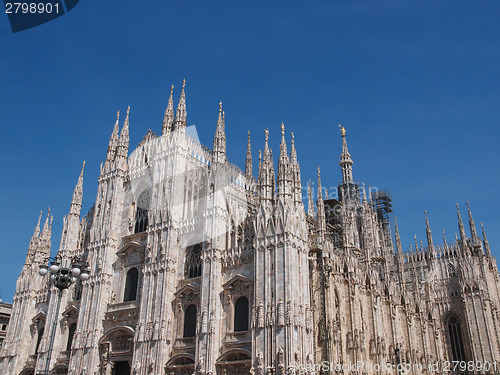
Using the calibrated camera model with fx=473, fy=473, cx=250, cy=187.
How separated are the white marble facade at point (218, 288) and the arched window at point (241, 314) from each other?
70 millimetres

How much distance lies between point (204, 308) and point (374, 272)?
16557mm

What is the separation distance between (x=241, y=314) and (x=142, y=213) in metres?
15.3

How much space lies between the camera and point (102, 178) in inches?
1827

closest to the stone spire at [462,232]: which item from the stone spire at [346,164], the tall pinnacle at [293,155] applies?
the stone spire at [346,164]

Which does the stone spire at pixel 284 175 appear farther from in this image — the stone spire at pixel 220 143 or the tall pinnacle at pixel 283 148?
the stone spire at pixel 220 143

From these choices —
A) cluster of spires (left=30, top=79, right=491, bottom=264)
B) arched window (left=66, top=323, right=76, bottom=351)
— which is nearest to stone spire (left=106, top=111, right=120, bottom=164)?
cluster of spires (left=30, top=79, right=491, bottom=264)

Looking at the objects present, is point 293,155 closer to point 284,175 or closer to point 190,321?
point 284,175

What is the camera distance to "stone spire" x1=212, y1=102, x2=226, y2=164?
3919cm

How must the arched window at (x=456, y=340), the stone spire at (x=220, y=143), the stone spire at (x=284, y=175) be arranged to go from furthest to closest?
the arched window at (x=456, y=340), the stone spire at (x=220, y=143), the stone spire at (x=284, y=175)

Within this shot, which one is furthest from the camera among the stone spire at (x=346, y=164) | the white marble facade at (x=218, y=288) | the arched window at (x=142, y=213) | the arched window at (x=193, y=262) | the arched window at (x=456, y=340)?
the stone spire at (x=346, y=164)

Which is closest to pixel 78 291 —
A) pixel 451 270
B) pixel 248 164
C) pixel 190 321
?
pixel 190 321

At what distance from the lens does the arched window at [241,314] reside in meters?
32.6

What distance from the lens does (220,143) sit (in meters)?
40.1

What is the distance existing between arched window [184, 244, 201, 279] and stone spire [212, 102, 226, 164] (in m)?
7.29
